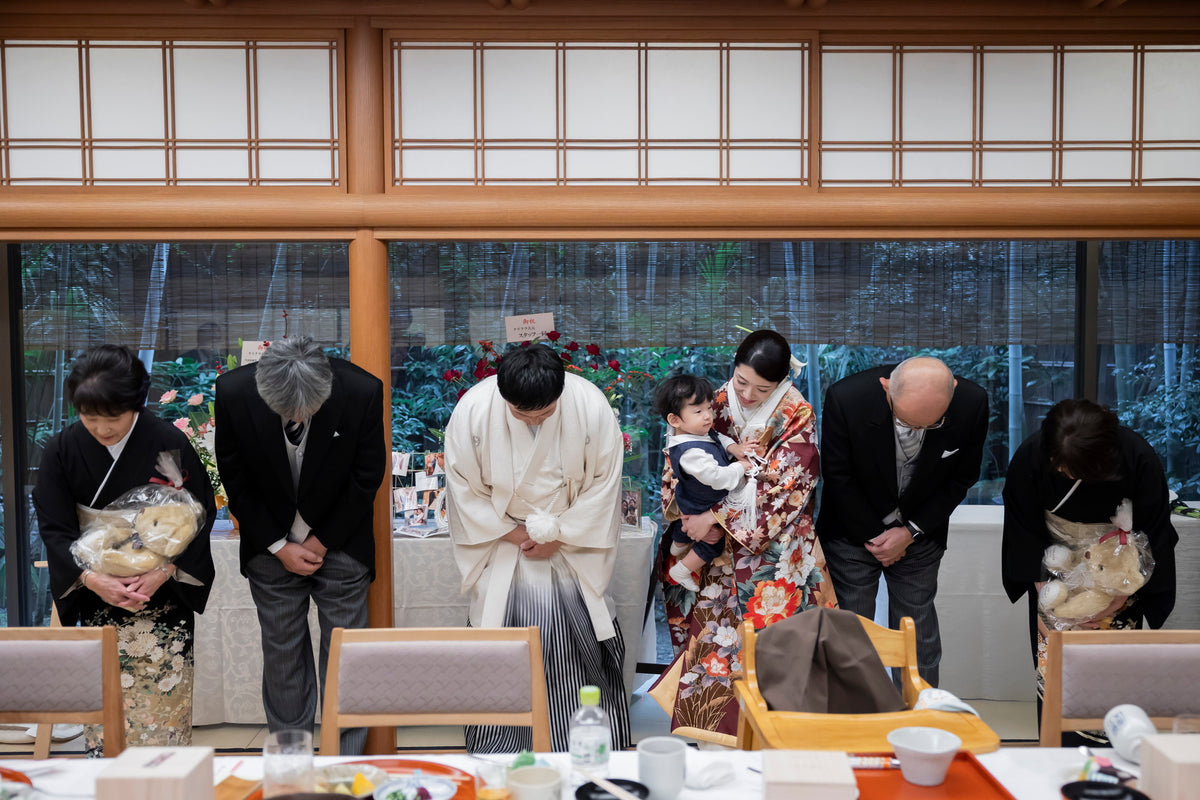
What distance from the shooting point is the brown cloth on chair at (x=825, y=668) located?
2.33 metres

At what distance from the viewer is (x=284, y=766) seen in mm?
1669

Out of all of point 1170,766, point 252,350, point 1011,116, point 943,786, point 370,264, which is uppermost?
point 1011,116

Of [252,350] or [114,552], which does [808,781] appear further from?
[252,350]

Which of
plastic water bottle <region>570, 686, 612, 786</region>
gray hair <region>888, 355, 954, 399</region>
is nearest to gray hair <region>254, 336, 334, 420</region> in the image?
plastic water bottle <region>570, 686, 612, 786</region>

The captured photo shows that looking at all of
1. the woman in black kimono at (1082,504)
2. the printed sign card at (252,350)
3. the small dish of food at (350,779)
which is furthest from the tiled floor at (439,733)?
the small dish of food at (350,779)

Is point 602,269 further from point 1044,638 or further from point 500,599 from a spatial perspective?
point 1044,638

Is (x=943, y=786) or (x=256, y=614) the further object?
(x=256, y=614)

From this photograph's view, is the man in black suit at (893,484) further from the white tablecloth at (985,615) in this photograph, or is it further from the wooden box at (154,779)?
the wooden box at (154,779)

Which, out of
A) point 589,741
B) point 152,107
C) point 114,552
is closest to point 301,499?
point 114,552

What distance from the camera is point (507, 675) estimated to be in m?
2.27

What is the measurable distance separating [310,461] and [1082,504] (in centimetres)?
252

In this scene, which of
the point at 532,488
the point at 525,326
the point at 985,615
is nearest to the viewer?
the point at 532,488

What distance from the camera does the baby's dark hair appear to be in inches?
130

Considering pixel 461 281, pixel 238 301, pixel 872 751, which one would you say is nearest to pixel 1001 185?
pixel 461 281
